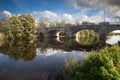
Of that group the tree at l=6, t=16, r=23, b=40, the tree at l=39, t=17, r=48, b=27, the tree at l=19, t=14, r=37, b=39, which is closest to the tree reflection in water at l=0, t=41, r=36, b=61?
the tree at l=6, t=16, r=23, b=40

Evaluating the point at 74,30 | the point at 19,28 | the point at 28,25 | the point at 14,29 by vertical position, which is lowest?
the point at 74,30

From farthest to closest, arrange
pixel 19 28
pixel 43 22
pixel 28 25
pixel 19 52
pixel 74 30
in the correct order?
pixel 43 22 → pixel 74 30 → pixel 28 25 → pixel 19 28 → pixel 19 52

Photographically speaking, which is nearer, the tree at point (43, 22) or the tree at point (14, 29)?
the tree at point (14, 29)

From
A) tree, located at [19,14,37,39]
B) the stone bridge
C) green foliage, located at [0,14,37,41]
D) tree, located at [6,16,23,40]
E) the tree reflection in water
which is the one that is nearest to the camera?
the tree reflection in water

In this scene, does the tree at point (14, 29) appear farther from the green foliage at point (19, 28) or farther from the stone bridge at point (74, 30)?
the stone bridge at point (74, 30)

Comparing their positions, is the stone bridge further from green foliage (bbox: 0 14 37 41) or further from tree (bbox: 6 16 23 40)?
tree (bbox: 6 16 23 40)

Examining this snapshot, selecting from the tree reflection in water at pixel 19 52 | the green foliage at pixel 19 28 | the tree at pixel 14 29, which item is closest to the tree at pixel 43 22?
the green foliage at pixel 19 28

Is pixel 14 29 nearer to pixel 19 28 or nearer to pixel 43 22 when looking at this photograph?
pixel 19 28

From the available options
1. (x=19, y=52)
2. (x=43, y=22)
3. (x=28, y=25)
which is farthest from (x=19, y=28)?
(x=43, y=22)

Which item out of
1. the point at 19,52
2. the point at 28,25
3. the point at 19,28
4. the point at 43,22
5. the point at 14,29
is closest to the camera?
the point at 19,52

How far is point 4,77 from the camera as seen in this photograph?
60.5 feet

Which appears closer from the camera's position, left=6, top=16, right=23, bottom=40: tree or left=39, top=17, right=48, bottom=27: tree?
left=6, top=16, right=23, bottom=40: tree

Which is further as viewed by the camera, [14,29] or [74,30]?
[74,30]

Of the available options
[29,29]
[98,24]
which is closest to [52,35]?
[29,29]
